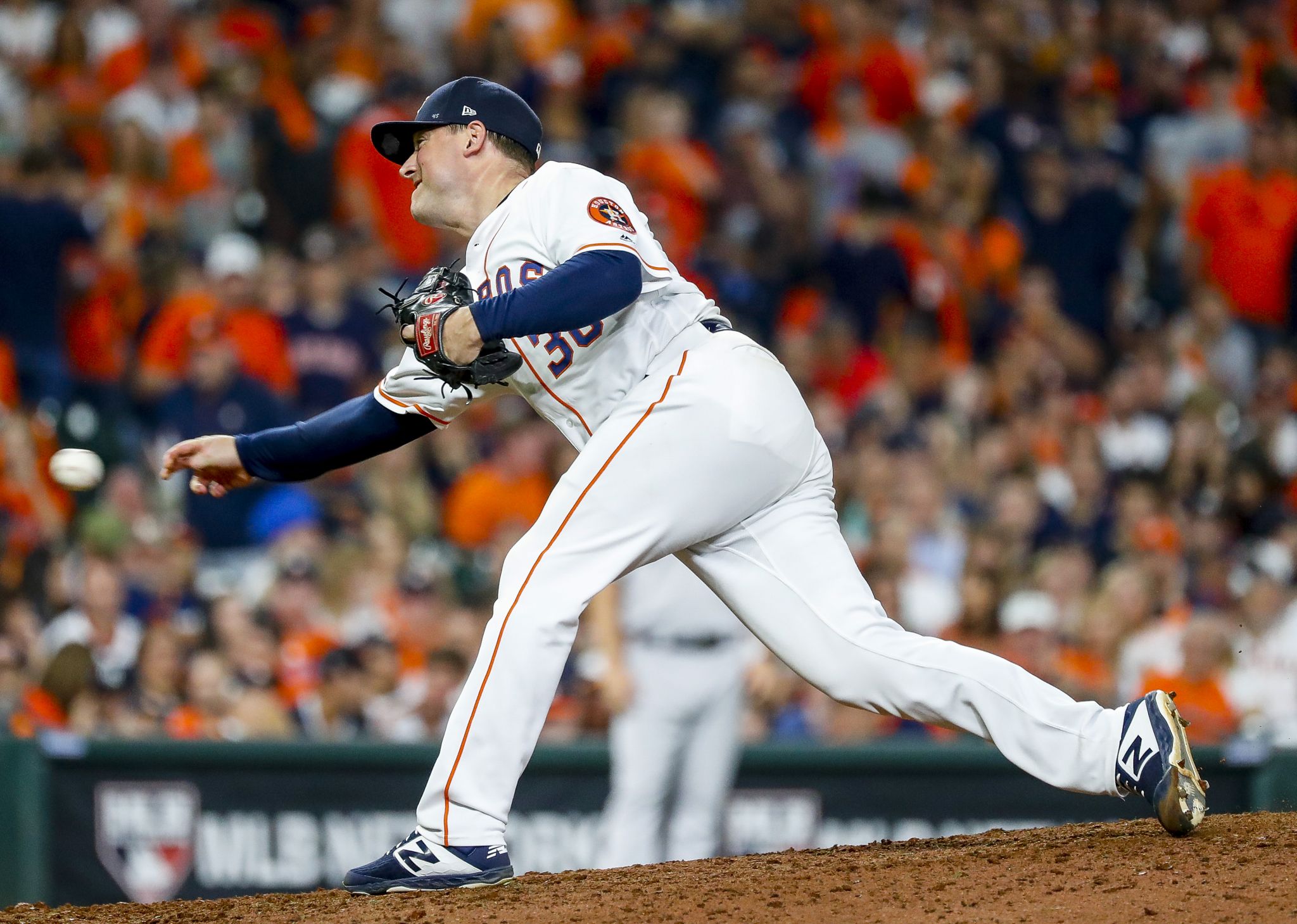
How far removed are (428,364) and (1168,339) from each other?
716cm

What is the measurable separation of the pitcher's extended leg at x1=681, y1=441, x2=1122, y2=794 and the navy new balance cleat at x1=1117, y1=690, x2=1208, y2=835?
0.03 m

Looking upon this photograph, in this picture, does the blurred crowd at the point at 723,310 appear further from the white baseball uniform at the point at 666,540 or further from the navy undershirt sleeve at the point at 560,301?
the navy undershirt sleeve at the point at 560,301

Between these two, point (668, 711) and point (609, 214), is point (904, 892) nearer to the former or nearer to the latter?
point (609, 214)

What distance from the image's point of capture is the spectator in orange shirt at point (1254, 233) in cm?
1012

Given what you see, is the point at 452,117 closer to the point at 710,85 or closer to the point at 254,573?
the point at 254,573

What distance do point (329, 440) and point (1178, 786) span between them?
2013mm

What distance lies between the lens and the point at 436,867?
135 inches

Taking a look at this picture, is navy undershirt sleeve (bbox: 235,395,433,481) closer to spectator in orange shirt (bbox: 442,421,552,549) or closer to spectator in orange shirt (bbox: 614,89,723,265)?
spectator in orange shirt (bbox: 442,421,552,549)

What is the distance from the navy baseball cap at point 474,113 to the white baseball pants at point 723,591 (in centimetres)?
63

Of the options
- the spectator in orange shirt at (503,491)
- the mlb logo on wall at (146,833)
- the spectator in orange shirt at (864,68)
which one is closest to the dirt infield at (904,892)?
the mlb logo on wall at (146,833)

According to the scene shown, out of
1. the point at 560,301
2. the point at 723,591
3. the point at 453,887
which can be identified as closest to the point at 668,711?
the point at 723,591

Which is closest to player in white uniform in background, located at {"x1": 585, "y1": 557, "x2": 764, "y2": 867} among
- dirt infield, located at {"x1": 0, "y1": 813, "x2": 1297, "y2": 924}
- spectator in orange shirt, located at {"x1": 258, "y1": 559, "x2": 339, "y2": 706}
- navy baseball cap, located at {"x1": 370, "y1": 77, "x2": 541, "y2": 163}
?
spectator in orange shirt, located at {"x1": 258, "y1": 559, "x2": 339, "y2": 706}

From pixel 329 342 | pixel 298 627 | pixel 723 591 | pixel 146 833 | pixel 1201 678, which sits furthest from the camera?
pixel 329 342

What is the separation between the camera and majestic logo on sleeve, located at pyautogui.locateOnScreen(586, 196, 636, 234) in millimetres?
3514
